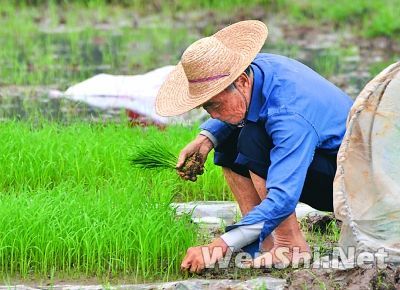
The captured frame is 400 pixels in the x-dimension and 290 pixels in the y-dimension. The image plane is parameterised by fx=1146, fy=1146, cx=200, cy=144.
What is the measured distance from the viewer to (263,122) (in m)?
4.70

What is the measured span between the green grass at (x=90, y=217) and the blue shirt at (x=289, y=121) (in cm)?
64

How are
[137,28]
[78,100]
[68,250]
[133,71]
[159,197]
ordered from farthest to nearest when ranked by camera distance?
[137,28] < [133,71] < [78,100] < [159,197] < [68,250]

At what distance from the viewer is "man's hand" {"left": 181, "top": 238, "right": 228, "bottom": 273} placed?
175 inches

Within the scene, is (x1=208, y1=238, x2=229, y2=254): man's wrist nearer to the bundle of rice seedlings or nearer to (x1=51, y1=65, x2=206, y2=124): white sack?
the bundle of rice seedlings

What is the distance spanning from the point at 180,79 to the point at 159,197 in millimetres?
1032

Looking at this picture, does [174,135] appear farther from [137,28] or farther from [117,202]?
[137,28]

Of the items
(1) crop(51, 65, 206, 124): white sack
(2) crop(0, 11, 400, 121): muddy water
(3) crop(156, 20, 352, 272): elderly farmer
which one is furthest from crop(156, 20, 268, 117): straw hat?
(1) crop(51, 65, 206, 124): white sack

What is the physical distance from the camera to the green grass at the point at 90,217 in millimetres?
4938

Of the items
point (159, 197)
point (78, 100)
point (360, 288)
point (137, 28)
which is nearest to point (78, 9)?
point (137, 28)

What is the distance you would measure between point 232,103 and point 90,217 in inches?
37.5

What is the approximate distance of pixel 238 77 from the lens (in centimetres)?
459

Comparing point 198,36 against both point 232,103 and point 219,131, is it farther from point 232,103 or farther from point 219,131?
point 232,103

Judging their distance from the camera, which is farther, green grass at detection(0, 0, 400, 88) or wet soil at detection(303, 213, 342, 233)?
green grass at detection(0, 0, 400, 88)

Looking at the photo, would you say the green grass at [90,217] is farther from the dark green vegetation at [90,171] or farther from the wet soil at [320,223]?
the wet soil at [320,223]
